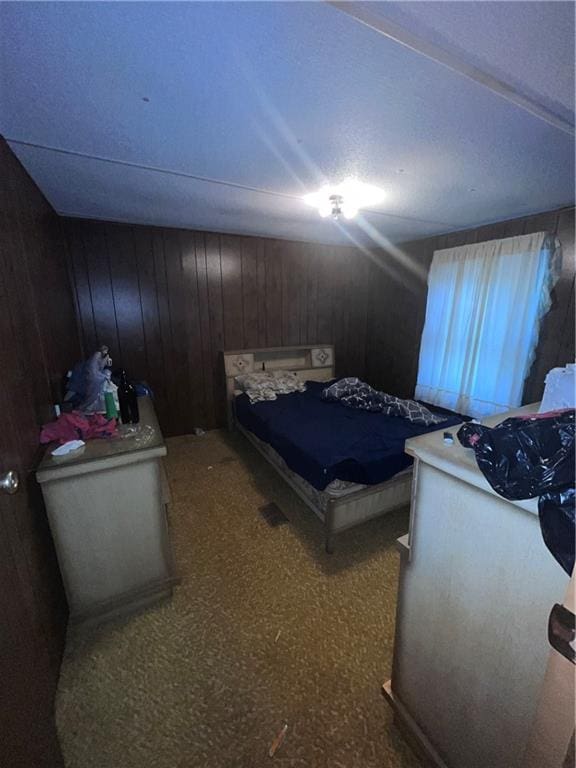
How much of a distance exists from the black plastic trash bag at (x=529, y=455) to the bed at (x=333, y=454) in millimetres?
1215

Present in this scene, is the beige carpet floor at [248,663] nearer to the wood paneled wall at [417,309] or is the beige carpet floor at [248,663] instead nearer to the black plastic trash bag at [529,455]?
the black plastic trash bag at [529,455]

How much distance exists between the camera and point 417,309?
12.5 ft

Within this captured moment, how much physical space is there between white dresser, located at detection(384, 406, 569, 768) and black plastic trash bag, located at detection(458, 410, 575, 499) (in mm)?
45

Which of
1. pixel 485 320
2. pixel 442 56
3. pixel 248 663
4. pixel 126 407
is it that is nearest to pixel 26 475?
pixel 126 407

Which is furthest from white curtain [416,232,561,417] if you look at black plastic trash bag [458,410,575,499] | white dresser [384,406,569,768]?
black plastic trash bag [458,410,575,499]

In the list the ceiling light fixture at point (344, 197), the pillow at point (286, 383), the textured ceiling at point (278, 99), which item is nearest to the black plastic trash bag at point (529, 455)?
the textured ceiling at point (278, 99)

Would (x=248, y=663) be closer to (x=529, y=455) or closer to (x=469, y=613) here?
(x=469, y=613)

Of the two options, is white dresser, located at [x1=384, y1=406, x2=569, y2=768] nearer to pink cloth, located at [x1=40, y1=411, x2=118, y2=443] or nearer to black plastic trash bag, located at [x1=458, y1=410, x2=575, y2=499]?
black plastic trash bag, located at [x1=458, y1=410, x2=575, y2=499]

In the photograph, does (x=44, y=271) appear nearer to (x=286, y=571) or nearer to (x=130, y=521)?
(x=130, y=521)

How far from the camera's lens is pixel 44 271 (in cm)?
199

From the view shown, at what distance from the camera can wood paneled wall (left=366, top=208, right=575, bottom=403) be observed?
2.52m

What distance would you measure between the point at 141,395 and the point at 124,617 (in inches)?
63.5

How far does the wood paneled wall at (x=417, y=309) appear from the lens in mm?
2516

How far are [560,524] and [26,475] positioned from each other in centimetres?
176
